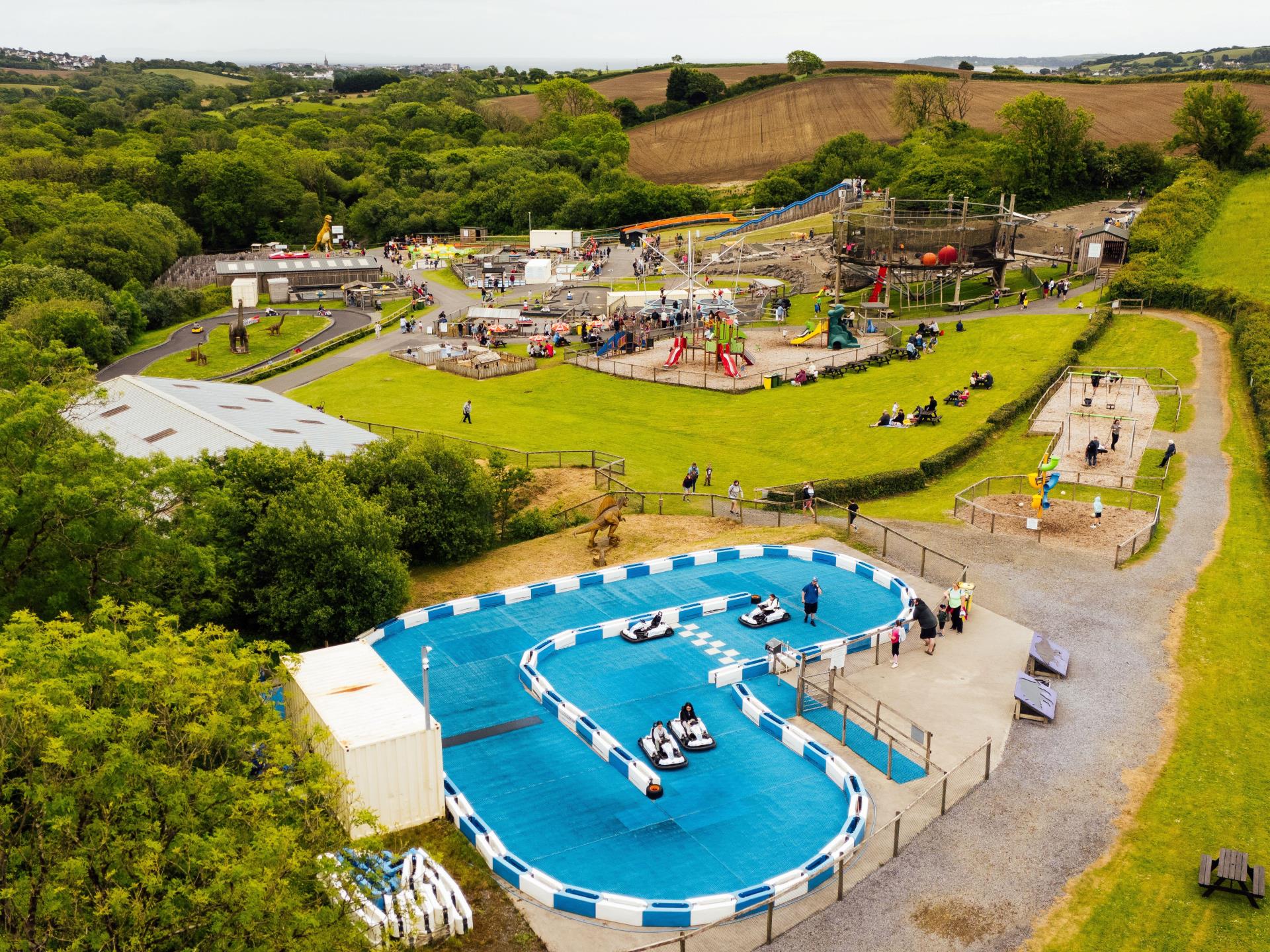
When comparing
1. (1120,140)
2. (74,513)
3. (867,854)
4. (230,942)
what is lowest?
(867,854)

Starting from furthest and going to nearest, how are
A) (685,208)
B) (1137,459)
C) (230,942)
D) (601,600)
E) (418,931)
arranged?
(685,208)
(1137,459)
(601,600)
(418,931)
(230,942)

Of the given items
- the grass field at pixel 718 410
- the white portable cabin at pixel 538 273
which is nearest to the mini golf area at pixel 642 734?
the grass field at pixel 718 410

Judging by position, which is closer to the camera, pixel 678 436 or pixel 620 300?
pixel 678 436

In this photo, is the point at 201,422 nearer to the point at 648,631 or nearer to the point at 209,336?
the point at 648,631

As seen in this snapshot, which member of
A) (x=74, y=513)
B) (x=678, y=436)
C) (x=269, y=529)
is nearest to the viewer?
(x=74, y=513)

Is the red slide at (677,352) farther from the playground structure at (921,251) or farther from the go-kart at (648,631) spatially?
the go-kart at (648,631)

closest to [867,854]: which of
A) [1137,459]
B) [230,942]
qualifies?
[230,942]

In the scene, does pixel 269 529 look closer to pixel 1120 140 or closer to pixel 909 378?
pixel 909 378
